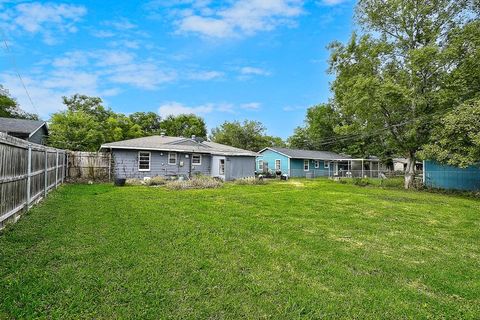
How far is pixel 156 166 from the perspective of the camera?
1927 centimetres

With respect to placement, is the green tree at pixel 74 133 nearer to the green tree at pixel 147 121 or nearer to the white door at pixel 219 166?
the green tree at pixel 147 121

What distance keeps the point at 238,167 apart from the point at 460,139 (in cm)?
1404

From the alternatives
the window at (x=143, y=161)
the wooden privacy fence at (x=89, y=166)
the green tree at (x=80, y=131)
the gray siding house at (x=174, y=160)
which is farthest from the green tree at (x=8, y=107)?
the window at (x=143, y=161)

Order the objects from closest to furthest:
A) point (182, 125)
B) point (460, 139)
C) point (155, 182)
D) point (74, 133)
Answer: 1. point (460, 139)
2. point (155, 182)
3. point (74, 133)
4. point (182, 125)

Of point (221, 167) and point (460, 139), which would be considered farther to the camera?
point (221, 167)

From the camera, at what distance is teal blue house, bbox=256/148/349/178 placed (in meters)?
30.4

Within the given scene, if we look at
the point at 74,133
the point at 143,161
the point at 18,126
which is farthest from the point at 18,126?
the point at 143,161

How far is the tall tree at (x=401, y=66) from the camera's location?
60.3 feet

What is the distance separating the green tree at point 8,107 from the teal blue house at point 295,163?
1193 inches

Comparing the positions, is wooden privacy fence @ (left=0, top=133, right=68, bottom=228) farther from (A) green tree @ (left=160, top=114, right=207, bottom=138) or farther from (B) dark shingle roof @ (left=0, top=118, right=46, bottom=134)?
(A) green tree @ (left=160, top=114, right=207, bottom=138)

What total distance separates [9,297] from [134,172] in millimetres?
→ 16159

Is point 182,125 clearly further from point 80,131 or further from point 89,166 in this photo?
point 89,166

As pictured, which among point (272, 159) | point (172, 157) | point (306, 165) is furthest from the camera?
point (306, 165)

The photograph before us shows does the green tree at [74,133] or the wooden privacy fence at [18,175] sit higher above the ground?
the green tree at [74,133]
